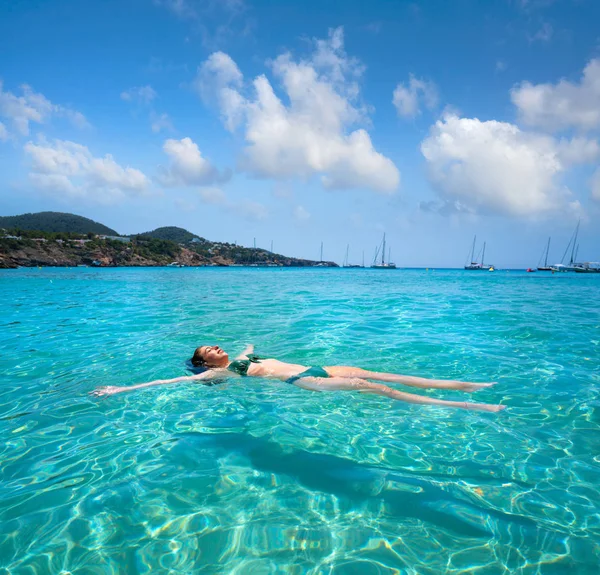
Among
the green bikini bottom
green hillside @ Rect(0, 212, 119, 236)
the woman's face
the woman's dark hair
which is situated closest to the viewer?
the green bikini bottom

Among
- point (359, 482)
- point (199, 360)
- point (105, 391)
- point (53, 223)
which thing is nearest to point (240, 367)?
point (199, 360)

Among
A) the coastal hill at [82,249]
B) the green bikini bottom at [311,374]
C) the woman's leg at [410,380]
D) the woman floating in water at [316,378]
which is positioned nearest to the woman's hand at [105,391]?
the woman floating in water at [316,378]

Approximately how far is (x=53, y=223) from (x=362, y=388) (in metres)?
208

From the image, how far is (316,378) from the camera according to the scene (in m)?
6.04

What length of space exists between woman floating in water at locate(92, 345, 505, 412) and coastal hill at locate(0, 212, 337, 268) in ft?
322

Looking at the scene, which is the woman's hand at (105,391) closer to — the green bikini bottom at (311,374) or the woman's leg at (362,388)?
the green bikini bottom at (311,374)

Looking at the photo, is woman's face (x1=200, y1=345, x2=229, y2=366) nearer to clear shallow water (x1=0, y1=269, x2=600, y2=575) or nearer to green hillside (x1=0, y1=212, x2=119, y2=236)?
clear shallow water (x1=0, y1=269, x2=600, y2=575)

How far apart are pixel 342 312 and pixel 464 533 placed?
43.1 feet

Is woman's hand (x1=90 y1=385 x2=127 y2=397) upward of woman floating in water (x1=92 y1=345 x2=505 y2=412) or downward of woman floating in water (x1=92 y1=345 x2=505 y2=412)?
downward

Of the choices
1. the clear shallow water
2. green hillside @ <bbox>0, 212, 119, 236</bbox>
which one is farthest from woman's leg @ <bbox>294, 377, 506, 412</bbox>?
green hillside @ <bbox>0, 212, 119, 236</bbox>

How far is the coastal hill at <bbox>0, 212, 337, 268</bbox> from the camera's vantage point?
94056 mm

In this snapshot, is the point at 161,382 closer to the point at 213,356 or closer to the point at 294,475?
the point at 213,356

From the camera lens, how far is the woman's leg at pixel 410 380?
19.3 feet

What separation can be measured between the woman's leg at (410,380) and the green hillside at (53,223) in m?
180
